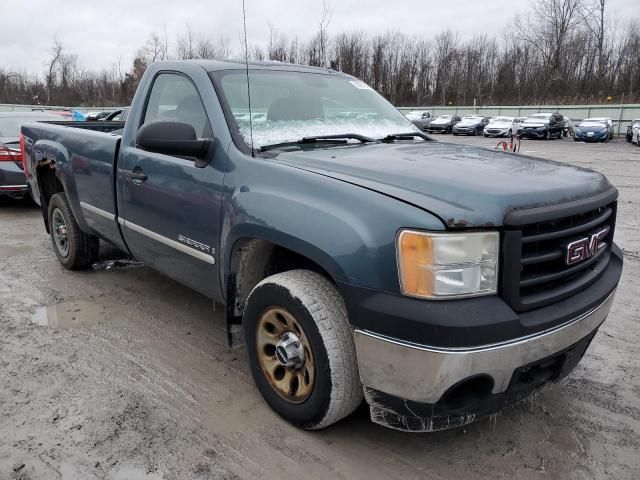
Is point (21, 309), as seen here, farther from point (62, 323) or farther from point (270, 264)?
point (270, 264)

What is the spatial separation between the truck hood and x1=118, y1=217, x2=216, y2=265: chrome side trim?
0.74 m

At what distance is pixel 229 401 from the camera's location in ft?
9.43

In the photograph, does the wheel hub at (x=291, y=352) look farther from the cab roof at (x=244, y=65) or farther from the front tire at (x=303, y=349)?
the cab roof at (x=244, y=65)

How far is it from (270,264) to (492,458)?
1.47m

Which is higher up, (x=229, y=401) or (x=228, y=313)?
(x=228, y=313)

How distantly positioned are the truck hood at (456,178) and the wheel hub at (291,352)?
795mm

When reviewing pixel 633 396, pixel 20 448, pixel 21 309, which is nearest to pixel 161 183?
pixel 20 448

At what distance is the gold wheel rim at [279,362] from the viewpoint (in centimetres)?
246

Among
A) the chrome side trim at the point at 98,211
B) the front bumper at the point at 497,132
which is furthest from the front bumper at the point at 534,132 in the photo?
the chrome side trim at the point at 98,211

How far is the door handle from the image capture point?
11.2 feet

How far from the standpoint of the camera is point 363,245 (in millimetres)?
2082

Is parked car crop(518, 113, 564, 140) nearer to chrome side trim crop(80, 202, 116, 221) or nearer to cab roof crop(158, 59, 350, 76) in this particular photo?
cab roof crop(158, 59, 350, 76)

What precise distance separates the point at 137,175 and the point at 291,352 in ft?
5.69

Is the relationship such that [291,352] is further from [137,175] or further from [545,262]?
[137,175]
